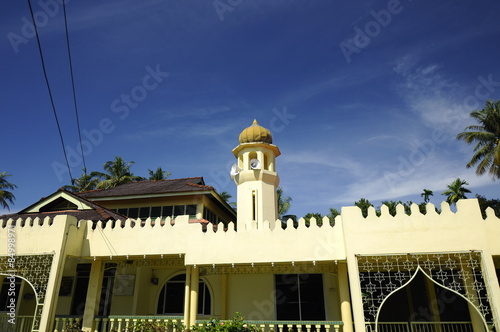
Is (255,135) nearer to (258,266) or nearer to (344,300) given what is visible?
(258,266)

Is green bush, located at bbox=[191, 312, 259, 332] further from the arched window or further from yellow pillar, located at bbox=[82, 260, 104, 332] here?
yellow pillar, located at bbox=[82, 260, 104, 332]

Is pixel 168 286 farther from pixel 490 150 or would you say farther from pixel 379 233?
pixel 490 150

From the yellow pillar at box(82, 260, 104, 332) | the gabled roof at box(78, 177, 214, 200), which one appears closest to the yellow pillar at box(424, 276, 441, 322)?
the gabled roof at box(78, 177, 214, 200)

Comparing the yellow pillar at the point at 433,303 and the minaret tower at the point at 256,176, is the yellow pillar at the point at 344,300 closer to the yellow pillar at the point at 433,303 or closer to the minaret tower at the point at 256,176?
the yellow pillar at the point at 433,303

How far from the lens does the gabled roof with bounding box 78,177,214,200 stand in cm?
1607

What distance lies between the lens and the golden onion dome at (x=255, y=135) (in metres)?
14.9

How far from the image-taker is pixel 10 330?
1154 cm

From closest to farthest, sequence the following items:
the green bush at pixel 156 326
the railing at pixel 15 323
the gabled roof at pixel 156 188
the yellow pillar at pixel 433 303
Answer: the green bush at pixel 156 326 < the railing at pixel 15 323 < the yellow pillar at pixel 433 303 < the gabled roof at pixel 156 188

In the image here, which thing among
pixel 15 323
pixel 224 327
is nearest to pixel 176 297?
pixel 224 327

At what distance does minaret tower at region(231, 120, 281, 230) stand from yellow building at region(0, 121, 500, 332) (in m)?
0.05

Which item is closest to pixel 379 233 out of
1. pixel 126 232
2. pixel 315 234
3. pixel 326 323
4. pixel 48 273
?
pixel 315 234

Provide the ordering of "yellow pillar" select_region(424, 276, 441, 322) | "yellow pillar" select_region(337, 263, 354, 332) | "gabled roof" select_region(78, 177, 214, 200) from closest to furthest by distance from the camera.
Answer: "yellow pillar" select_region(337, 263, 354, 332) → "yellow pillar" select_region(424, 276, 441, 322) → "gabled roof" select_region(78, 177, 214, 200)

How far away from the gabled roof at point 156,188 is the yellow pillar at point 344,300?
7783 millimetres

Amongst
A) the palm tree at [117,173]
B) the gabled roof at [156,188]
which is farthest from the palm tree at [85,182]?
the gabled roof at [156,188]
